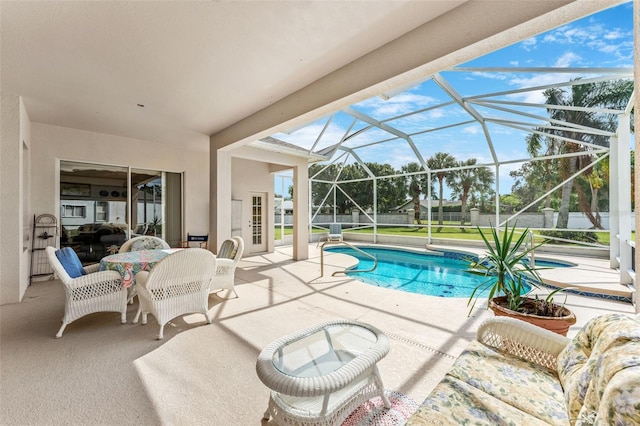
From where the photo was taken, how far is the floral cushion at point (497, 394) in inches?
47.1

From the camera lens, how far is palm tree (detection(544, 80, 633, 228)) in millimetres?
7141

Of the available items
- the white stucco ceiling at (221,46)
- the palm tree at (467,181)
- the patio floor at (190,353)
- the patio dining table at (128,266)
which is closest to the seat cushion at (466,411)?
the patio floor at (190,353)

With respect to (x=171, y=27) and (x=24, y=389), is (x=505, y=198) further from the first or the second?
(x=24, y=389)

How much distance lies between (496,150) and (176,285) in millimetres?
10395

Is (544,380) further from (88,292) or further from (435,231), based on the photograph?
(435,231)

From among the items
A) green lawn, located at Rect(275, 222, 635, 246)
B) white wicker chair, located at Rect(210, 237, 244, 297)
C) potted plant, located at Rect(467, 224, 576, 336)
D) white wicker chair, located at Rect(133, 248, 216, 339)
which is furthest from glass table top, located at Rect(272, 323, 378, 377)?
green lawn, located at Rect(275, 222, 635, 246)

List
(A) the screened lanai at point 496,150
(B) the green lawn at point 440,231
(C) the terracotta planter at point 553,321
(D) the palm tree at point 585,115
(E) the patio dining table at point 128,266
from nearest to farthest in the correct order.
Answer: (C) the terracotta planter at point 553,321 → (E) the patio dining table at point 128,266 → (A) the screened lanai at point 496,150 → (D) the palm tree at point 585,115 → (B) the green lawn at point 440,231

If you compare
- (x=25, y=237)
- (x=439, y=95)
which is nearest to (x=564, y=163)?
(x=439, y=95)

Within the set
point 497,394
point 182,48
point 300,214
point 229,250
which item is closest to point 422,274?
point 300,214

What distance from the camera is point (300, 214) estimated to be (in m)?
7.71

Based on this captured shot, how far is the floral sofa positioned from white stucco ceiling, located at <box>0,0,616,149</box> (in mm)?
2203

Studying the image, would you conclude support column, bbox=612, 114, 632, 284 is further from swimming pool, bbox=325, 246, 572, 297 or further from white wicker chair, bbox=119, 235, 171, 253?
white wicker chair, bbox=119, 235, 171, 253

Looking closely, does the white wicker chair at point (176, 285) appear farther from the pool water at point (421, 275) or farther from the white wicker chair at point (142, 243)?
the pool water at point (421, 275)

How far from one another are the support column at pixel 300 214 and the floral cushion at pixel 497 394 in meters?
6.25
